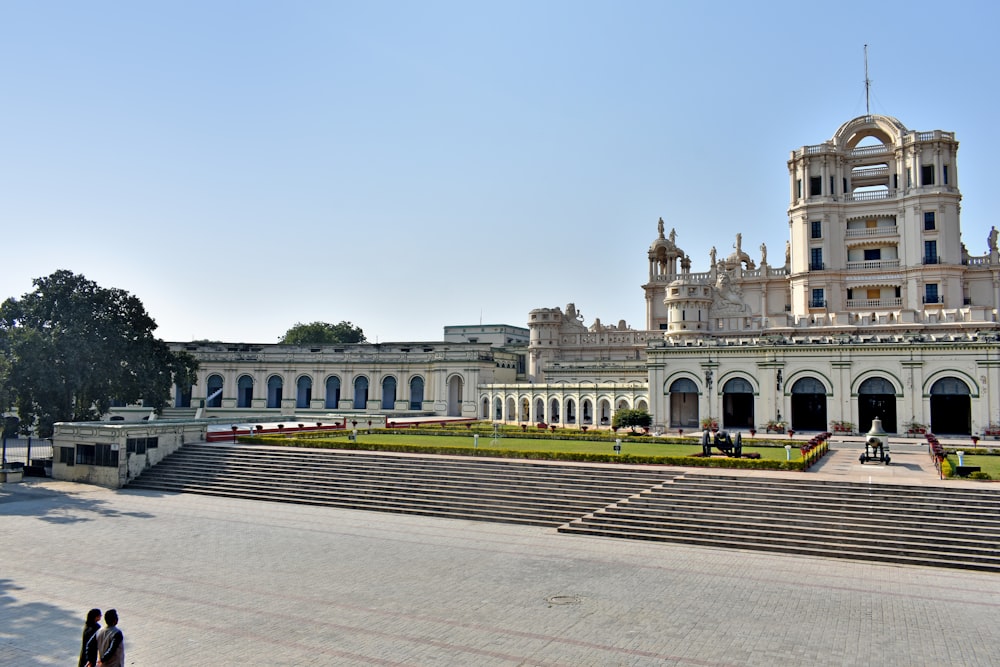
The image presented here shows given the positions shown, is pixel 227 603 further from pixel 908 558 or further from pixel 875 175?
pixel 875 175

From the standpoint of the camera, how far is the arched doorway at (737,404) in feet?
187

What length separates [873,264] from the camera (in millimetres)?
69375

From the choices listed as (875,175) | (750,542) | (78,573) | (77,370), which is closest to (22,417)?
(77,370)

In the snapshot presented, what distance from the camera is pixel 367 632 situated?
1633 centimetres

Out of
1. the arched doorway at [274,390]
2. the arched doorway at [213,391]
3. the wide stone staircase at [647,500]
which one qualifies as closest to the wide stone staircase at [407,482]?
the wide stone staircase at [647,500]

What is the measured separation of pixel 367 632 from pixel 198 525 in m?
15.3

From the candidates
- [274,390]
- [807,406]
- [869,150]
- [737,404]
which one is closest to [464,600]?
[807,406]

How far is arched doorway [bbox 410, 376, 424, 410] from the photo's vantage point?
81438 mm

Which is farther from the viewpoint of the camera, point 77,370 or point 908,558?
point 77,370

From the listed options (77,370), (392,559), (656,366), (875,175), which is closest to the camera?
(392,559)

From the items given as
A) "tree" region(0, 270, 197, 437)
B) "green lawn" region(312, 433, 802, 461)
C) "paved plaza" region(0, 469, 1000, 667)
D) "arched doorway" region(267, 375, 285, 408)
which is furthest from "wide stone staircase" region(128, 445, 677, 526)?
"arched doorway" region(267, 375, 285, 408)

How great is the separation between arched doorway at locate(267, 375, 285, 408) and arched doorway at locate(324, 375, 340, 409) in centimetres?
568

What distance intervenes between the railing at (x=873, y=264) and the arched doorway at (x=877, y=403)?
2059 centimetres

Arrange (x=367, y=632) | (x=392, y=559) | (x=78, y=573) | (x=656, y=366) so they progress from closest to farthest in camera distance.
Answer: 1. (x=367, y=632)
2. (x=78, y=573)
3. (x=392, y=559)
4. (x=656, y=366)
